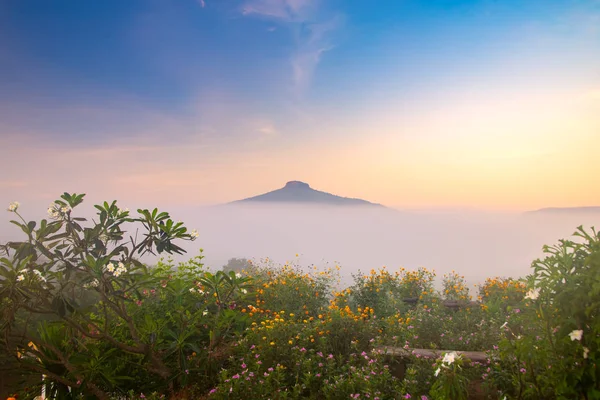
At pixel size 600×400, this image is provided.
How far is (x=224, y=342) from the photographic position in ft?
18.8

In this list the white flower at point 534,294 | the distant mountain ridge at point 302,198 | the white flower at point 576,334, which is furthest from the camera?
the distant mountain ridge at point 302,198

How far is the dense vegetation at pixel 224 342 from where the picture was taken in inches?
123

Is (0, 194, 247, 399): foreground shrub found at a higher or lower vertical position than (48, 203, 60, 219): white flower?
lower

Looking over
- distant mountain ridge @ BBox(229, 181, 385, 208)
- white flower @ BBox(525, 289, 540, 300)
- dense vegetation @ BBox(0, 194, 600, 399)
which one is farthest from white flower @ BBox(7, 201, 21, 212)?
distant mountain ridge @ BBox(229, 181, 385, 208)

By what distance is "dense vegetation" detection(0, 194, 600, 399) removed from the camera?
3.12 meters

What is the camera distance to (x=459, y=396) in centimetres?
320

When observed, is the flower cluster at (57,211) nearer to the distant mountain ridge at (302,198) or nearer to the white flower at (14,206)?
the white flower at (14,206)

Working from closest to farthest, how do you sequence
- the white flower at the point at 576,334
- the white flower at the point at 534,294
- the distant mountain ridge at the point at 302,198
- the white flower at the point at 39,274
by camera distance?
the white flower at the point at 576,334 → the white flower at the point at 534,294 → the white flower at the point at 39,274 → the distant mountain ridge at the point at 302,198

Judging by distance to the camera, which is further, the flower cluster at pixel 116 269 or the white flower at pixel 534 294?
the flower cluster at pixel 116 269

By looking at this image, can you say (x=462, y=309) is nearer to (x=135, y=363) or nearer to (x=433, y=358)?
(x=433, y=358)

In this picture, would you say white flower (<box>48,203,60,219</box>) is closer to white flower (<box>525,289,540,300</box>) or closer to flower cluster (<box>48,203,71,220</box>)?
flower cluster (<box>48,203,71,220</box>)

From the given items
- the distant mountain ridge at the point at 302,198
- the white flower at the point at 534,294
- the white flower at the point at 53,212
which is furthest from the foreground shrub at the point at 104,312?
the distant mountain ridge at the point at 302,198

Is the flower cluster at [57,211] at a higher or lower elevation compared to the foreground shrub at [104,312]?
higher

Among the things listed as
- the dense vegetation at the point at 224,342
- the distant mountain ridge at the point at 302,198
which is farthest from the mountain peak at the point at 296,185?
the dense vegetation at the point at 224,342
